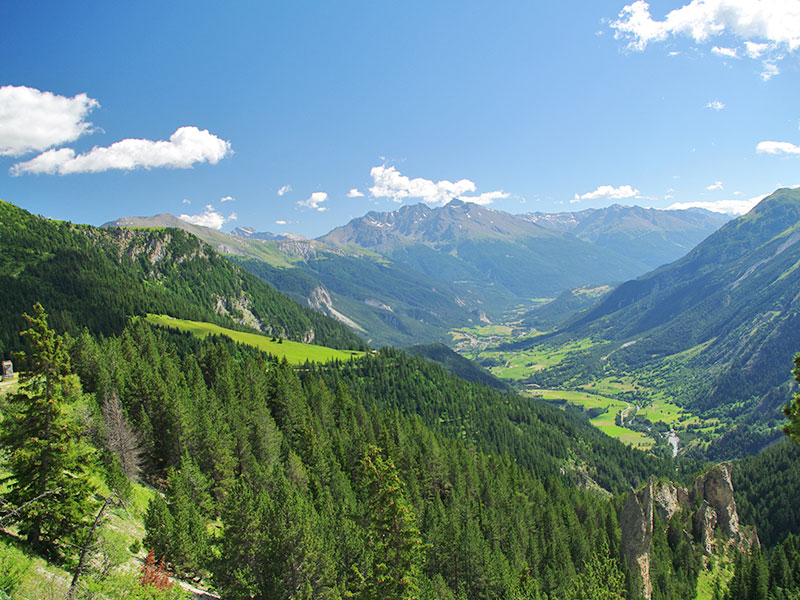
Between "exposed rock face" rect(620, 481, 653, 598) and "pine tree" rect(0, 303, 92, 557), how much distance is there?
2982 inches

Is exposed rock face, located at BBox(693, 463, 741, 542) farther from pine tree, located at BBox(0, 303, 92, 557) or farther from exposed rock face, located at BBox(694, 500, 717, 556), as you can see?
pine tree, located at BBox(0, 303, 92, 557)

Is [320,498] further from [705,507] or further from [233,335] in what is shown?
[233,335]

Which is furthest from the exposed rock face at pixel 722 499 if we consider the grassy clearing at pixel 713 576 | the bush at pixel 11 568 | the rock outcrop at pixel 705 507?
the bush at pixel 11 568

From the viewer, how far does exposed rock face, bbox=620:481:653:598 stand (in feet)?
230

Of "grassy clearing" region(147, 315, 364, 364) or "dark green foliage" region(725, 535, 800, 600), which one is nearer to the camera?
"dark green foliage" region(725, 535, 800, 600)

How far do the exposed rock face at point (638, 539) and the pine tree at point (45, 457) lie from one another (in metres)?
75.7

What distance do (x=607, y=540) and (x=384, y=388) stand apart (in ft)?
364

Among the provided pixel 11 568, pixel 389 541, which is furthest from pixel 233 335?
pixel 11 568

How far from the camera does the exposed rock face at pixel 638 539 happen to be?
7006 centimetres

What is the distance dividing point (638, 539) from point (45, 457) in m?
79.2

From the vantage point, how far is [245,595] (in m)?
35.8

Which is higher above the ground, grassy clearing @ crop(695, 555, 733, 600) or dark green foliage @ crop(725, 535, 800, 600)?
dark green foliage @ crop(725, 535, 800, 600)

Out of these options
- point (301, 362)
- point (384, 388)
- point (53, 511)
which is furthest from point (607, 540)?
point (301, 362)

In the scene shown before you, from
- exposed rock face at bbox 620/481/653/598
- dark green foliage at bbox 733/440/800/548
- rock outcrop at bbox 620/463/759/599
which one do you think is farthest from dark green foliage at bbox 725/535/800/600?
dark green foliage at bbox 733/440/800/548
